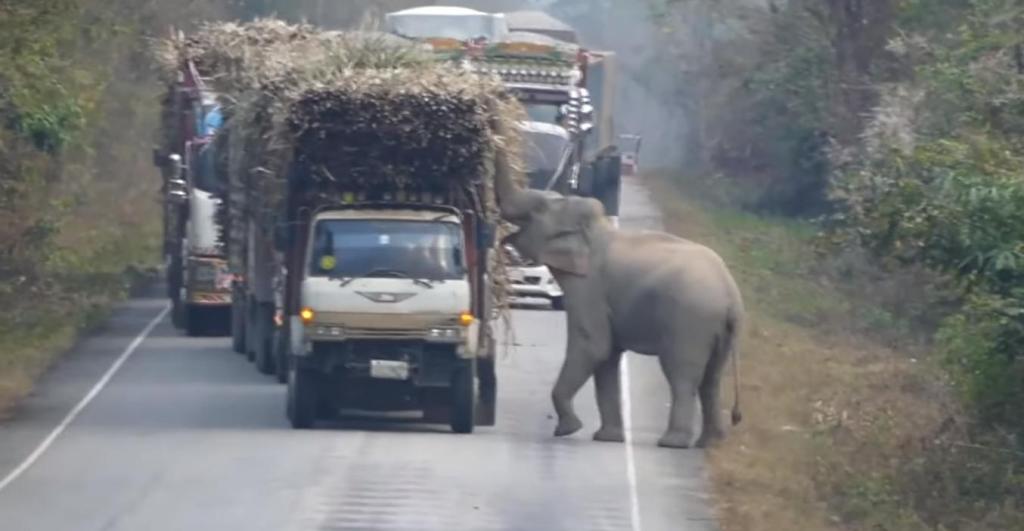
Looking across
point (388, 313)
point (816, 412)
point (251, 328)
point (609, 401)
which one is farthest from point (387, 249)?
point (251, 328)

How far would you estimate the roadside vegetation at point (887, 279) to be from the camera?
55.0 feet

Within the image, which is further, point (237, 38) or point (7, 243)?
point (7, 243)

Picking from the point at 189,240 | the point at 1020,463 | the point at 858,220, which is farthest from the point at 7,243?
the point at 1020,463

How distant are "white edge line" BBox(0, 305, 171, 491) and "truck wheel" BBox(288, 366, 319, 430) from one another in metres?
2.04

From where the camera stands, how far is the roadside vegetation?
16.8 m

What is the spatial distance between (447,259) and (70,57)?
44.0ft

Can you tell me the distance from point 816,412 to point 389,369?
4.69m

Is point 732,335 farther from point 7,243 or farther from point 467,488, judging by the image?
point 7,243

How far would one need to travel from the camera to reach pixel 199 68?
2798cm

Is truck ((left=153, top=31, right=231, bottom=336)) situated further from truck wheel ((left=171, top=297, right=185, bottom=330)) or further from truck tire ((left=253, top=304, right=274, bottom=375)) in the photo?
truck tire ((left=253, top=304, right=274, bottom=375))

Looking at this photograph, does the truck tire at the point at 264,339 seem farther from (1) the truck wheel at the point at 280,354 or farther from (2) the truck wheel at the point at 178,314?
(2) the truck wheel at the point at 178,314

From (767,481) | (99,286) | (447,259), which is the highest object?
(447,259)

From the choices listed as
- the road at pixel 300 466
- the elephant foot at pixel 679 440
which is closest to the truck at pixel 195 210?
the road at pixel 300 466

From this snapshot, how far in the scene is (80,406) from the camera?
21516mm
